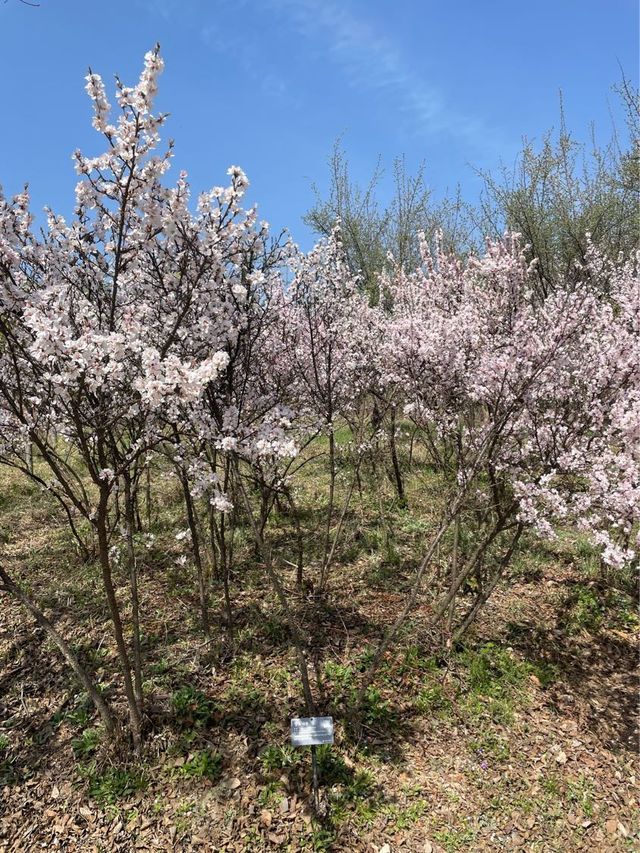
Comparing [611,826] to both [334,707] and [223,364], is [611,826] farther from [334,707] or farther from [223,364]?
[223,364]

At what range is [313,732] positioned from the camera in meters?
3.11

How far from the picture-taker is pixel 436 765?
3.73 meters

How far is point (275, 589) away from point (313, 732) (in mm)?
1278

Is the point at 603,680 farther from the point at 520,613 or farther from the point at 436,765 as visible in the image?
the point at 436,765

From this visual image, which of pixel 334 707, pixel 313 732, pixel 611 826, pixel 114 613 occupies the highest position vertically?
pixel 114 613

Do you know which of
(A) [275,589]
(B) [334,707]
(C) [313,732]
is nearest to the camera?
(C) [313,732]

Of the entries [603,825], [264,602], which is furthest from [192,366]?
[603,825]

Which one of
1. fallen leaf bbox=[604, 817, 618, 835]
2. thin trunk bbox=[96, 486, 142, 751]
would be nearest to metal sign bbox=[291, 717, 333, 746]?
thin trunk bbox=[96, 486, 142, 751]

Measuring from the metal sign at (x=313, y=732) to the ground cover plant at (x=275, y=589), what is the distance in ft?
1.47

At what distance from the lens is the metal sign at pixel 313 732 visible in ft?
10.1

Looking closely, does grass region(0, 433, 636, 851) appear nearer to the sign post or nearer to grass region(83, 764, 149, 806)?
grass region(83, 764, 149, 806)

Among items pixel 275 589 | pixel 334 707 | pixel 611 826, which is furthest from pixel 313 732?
pixel 611 826

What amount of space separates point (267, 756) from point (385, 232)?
19818mm

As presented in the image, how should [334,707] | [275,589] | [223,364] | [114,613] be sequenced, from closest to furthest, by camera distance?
[223,364] < [114,613] < [334,707] < [275,589]
